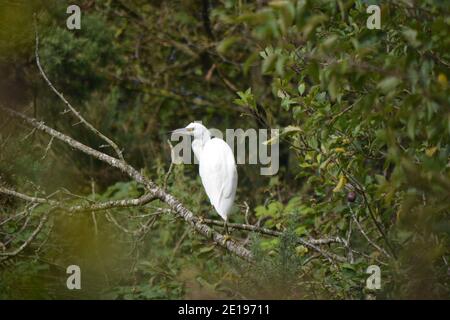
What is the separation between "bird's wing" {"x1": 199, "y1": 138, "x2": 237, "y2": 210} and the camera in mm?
4301

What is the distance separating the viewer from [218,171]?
4312 millimetres

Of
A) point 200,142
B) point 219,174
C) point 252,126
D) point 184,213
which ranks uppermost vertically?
point 252,126

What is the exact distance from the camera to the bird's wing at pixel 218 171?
14.1 feet

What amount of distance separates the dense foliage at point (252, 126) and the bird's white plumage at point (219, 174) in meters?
0.28

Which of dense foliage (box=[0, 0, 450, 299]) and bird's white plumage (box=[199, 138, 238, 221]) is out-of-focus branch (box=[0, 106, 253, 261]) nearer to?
dense foliage (box=[0, 0, 450, 299])

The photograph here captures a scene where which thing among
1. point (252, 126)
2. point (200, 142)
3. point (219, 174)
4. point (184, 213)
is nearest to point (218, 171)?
point (219, 174)

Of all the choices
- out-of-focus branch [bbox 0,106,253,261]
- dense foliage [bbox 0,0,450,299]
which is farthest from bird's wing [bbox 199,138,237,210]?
out-of-focus branch [bbox 0,106,253,261]

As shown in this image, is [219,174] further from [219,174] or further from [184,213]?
[184,213]

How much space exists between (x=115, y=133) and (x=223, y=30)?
1689mm

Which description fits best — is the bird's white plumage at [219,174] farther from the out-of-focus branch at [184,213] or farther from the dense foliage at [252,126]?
the out-of-focus branch at [184,213]

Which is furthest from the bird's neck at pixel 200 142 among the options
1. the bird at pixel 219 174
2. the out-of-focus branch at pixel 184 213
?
the out-of-focus branch at pixel 184 213

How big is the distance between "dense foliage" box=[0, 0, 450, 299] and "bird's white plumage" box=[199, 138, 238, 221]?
28 cm

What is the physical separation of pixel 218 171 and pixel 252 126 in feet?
10.3
